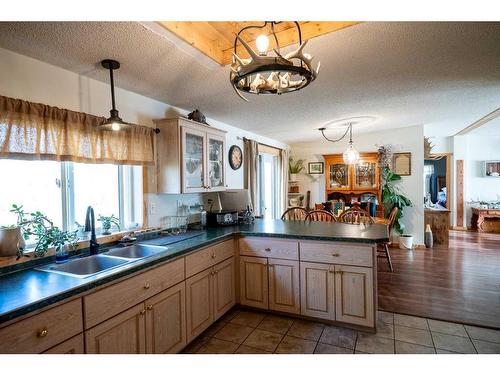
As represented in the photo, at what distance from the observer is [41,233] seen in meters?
1.82

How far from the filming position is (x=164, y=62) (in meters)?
2.00

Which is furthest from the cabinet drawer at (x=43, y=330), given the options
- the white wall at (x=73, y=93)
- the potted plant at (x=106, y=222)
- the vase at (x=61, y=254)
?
the white wall at (x=73, y=93)

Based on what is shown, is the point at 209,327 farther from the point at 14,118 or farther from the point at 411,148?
the point at 411,148

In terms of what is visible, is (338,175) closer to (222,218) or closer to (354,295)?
(222,218)

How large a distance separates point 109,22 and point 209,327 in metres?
2.36

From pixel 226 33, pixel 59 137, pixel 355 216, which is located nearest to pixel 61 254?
pixel 59 137

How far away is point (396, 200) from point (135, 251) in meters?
4.76

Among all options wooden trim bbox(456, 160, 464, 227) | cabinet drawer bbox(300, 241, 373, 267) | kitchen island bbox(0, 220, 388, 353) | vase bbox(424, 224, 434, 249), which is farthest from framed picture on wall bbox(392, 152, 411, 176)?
cabinet drawer bbox(300, 241, 373, 267)

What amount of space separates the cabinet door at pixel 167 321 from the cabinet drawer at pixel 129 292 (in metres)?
0.06

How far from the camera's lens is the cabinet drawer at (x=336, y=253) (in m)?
2.33

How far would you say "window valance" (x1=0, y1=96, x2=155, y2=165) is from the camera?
170 centimetres
